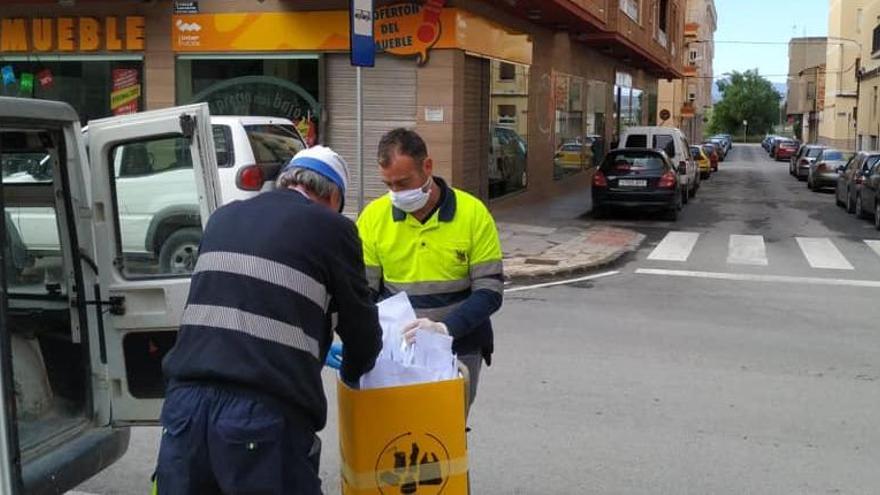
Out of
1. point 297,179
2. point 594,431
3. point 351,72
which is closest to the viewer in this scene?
point 297,179

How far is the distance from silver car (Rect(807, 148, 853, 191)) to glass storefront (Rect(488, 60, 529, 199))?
43.1 feet

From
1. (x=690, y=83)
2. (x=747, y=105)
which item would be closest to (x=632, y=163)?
(x=690, y=83)

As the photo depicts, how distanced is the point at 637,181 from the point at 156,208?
14519mm

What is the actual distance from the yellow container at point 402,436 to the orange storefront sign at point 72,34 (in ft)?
52.3

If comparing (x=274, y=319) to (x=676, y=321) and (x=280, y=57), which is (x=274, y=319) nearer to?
(x=676, y=321)

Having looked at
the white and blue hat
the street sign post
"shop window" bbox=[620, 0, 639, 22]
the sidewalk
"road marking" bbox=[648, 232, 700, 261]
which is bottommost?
"road marking" bbox=[648, 232, 700, 261]

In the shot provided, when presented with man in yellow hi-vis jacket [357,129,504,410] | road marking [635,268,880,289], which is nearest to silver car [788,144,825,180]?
road marking [635,268,880,289]

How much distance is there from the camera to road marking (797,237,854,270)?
1330cm

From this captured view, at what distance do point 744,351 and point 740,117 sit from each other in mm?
129127

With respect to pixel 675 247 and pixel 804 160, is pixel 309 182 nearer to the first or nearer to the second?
pixel 675 247

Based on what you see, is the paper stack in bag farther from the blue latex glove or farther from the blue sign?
the blue sign

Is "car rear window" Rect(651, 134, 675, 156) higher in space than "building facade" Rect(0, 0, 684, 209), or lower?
lower

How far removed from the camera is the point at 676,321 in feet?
29.8

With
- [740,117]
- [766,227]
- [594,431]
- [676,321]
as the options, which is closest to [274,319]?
[594,431]
